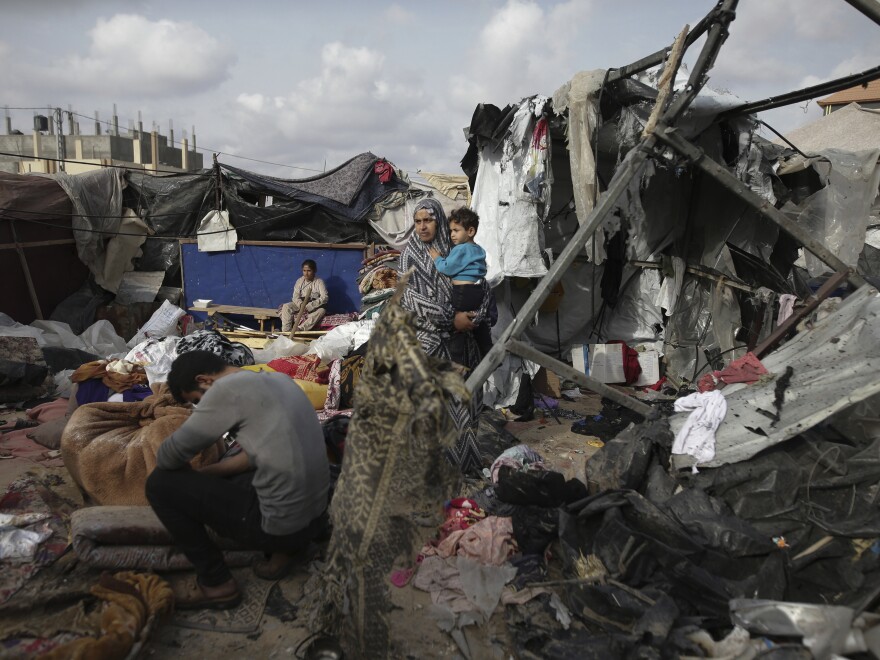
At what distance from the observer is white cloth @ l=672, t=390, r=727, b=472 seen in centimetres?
327

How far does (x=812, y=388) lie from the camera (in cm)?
320

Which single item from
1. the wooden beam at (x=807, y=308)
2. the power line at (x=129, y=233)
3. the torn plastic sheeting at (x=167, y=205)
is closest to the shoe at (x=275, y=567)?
the wooden beam at (x=807, y=308)

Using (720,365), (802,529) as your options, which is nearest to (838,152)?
(720,365)

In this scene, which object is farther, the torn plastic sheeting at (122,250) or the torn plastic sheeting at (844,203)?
the torn plastic sheeting at (122,250)

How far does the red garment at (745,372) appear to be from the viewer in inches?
143

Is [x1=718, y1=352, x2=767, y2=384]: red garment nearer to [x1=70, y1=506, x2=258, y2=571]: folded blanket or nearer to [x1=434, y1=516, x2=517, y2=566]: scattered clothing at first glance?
[x1=434, y1=516, x2=517, y2=566]: scattered clothing

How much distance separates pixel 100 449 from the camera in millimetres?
3510

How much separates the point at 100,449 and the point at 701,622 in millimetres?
3455

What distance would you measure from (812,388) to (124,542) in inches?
151

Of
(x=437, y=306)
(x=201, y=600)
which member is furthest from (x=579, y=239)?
(x=201, y=600)

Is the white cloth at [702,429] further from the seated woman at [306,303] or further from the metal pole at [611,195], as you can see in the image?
the seated woman at [306,303]

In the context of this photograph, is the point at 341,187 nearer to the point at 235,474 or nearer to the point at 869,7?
the point at 235,474

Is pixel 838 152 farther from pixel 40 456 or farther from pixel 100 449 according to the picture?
pixel 40 456

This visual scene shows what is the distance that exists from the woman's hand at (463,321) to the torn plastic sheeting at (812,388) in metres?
1.54
